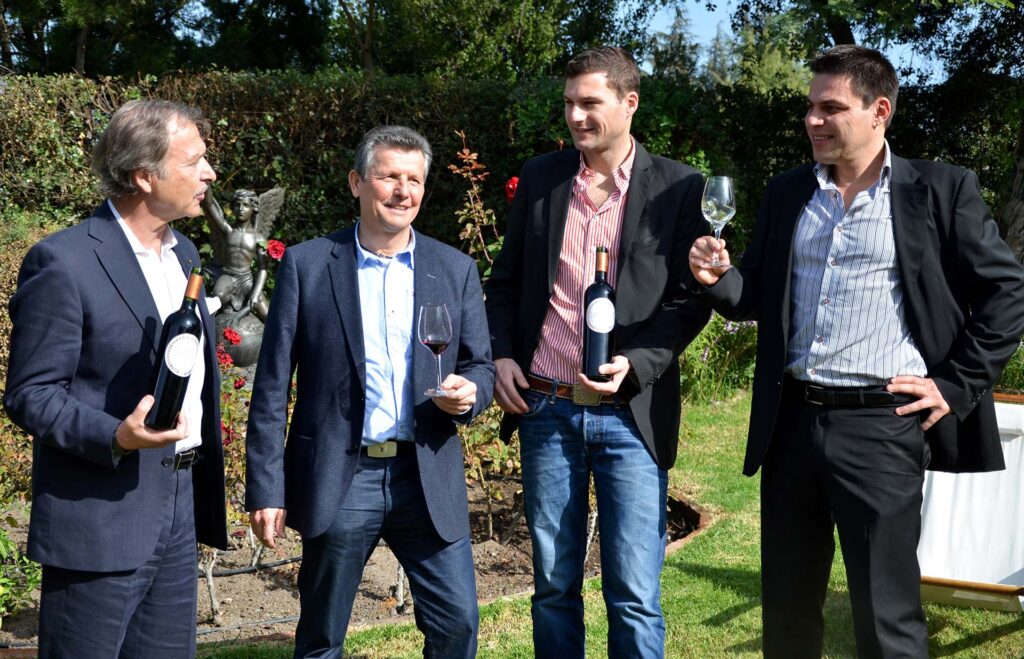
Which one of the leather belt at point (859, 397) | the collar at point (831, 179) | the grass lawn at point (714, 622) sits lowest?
the grass lawn at point (714, 622)

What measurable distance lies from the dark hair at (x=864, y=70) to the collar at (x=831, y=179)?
0.15 metres

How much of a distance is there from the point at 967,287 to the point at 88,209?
11.1 meters

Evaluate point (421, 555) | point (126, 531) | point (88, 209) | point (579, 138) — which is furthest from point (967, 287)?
point (88, 209)

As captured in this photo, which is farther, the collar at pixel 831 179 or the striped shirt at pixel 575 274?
the striped shirt at pixel 575 274

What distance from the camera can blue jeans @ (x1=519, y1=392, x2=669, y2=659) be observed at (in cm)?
316

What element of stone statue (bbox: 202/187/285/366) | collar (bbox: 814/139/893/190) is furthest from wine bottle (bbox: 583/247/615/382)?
stone statue (bbox: 202/187/285/366)

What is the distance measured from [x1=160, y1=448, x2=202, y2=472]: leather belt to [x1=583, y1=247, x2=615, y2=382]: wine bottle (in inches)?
45.1

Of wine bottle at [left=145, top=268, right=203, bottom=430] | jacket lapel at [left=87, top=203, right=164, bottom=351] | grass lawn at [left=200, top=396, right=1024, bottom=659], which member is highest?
jacket lapel at [left=87, top=203, right=164, bottom=351]

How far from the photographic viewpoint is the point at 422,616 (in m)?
3.03

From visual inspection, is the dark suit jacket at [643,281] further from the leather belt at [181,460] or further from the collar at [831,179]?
the leather belt at [181,460]

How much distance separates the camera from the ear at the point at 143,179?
262cm

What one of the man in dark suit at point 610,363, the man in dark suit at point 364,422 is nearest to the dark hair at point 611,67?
the man in dark suit at point 610,363

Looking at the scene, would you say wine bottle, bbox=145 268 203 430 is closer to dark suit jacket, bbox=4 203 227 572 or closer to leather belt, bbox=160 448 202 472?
dark suit jacket, bbox=4 203 227 572

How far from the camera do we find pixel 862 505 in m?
2.97
